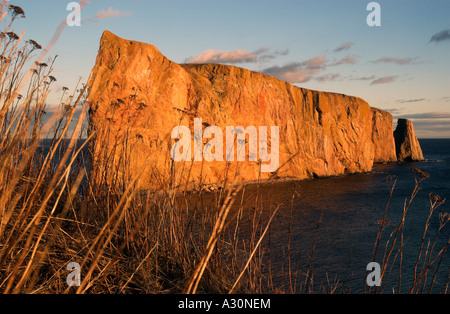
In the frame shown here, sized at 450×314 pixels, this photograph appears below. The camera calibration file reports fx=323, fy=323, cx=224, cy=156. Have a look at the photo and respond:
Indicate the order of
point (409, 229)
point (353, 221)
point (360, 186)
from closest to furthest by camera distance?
point (409, 229), point (353, 221), point (360, 186)

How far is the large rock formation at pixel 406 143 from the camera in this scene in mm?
71500

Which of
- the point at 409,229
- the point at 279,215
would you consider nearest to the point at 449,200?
the point at 409,229

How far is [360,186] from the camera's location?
113 feet

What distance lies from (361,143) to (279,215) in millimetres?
31184

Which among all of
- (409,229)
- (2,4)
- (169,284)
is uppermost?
(2,4)

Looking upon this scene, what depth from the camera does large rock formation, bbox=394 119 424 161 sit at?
71500 mm

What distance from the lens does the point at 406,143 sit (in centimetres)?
7262

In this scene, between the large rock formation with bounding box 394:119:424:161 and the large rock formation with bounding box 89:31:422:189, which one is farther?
the large rock formation with bounding box 394:119:424:161

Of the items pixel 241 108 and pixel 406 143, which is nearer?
pixel 241 108

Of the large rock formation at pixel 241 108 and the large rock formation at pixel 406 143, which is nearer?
the large rock formation at pixel 241 108

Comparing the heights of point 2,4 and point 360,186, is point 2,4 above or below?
above

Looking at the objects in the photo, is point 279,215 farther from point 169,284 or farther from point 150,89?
point 169,284

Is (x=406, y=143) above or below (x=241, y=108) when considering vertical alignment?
below
